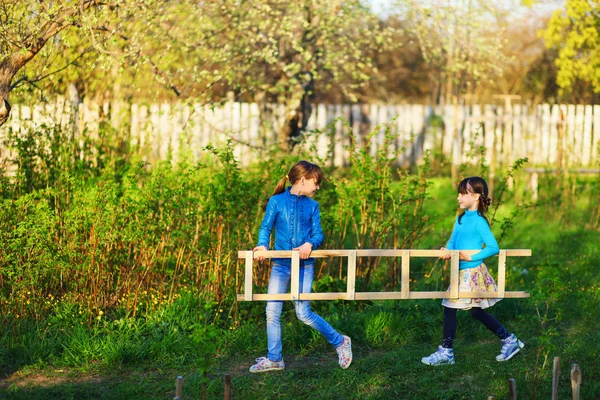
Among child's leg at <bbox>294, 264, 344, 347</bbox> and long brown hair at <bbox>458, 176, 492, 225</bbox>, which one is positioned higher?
long brown hair at <bbox>458, 176, 492, 225</bbox>

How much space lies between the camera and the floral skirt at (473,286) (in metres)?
4.94

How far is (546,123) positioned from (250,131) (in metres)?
6.34

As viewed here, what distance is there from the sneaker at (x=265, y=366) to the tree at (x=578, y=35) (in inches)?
445

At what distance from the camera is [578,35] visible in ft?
47.5

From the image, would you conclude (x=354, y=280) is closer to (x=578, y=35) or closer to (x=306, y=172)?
(x=306, y=172)

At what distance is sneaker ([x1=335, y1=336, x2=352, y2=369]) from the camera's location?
4.89m

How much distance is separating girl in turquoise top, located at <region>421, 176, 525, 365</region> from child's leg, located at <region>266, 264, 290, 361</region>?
0.96 meters

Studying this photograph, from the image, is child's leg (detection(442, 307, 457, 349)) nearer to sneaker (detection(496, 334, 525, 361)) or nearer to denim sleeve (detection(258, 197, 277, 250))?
sneaker (detection(496, 334, 525, 361))

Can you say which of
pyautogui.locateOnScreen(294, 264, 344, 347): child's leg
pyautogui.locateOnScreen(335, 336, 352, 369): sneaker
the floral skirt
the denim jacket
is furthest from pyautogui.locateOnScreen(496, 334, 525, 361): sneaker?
the denim jacket

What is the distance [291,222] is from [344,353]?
90 centimetres

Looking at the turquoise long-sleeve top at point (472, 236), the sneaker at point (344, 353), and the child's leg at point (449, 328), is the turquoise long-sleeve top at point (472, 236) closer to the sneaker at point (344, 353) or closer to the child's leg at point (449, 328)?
the child's leg at point (449, 328)

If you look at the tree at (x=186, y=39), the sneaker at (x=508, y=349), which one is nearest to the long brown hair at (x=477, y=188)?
the sneaker at (x=508, y=349)

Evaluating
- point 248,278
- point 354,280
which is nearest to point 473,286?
point 354,280

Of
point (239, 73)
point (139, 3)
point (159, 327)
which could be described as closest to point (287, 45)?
point (239, 73)
